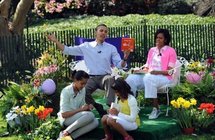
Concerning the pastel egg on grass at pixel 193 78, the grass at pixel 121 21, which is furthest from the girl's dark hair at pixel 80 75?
the grass at pixel 121 21

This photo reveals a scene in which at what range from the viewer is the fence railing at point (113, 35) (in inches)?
540

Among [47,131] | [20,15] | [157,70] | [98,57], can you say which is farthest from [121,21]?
[47,131]

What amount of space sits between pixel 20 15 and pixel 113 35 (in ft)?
10.7

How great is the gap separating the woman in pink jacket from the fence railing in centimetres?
535

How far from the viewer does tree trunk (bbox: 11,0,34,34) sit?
561 inches

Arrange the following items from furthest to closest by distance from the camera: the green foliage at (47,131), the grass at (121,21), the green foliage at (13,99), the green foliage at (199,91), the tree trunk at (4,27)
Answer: the grass at (121,21), the tree trunk at (4,27), the green foliage at (13,99), the green foliage at (199,91), the green foliage at (47,131)

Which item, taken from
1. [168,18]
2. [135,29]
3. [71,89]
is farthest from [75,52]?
[168,18]

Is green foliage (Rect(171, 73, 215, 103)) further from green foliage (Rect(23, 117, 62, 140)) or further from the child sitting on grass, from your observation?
green foliage (Rect(23, 117, 62, 140))

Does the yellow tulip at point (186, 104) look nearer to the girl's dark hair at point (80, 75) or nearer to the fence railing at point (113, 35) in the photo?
the girl's dark hair at point (80, 75)

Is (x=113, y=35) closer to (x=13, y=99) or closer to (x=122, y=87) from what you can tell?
(x=13, y=99)

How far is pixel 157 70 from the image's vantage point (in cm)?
873

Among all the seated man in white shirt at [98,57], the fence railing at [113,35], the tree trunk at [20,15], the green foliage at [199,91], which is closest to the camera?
the green foliage at [199,91]

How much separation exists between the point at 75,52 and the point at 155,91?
5.01 ft

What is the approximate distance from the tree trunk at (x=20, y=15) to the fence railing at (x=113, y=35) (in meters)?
0.27
